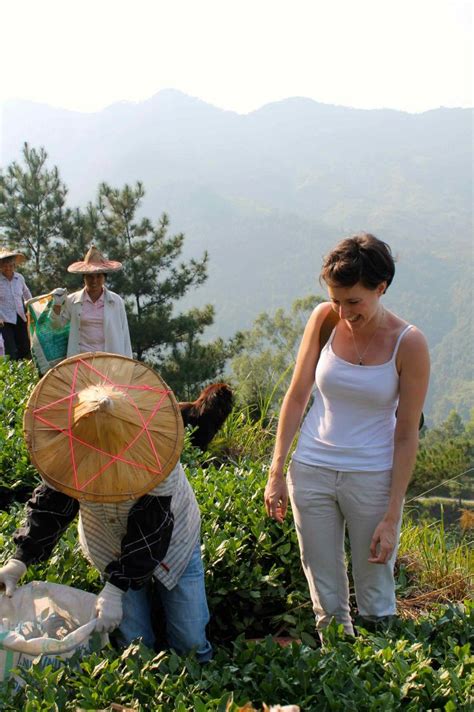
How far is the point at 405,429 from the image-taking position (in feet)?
8.92

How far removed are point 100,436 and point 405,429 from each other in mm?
1058

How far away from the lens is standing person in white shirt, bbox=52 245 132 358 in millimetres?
6316

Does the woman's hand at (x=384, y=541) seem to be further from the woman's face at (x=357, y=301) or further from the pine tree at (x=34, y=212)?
the pine tree at (x=34, y=212)

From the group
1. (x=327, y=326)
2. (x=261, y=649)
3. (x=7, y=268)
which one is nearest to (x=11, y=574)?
(x=261, y=649)

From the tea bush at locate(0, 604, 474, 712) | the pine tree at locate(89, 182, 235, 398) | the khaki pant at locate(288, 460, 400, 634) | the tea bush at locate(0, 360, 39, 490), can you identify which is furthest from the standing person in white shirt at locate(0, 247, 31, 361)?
the pine tree at locate(89, 182, 235, 398)

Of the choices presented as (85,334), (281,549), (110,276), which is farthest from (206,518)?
(110,276)

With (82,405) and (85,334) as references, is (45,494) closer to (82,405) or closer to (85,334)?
(82,405)

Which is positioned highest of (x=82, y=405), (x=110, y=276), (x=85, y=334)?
(x=82, y=405)

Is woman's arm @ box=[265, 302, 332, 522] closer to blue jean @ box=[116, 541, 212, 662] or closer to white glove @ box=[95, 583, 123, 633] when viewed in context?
blue jean @ box=[116, 541, 212, 662]

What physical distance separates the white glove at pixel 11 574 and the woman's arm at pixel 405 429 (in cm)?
123

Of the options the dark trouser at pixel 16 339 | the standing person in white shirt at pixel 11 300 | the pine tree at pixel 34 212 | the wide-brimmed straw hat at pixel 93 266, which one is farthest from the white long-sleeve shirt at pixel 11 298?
the pine tree at pixel 34 212

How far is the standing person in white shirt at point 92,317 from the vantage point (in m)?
6.32

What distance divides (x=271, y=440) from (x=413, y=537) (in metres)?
2.64

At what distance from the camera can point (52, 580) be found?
9.50 ft
